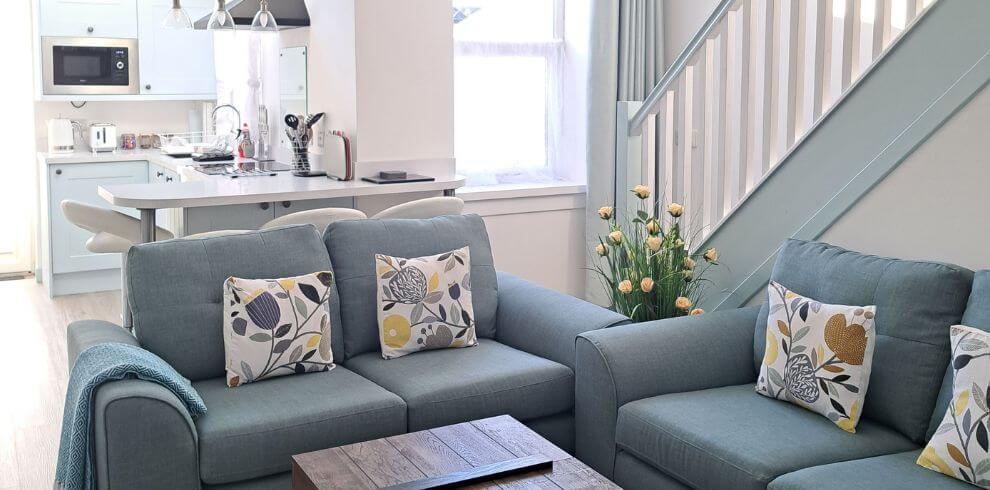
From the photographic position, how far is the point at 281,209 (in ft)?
14.9

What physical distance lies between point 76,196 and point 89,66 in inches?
34.8

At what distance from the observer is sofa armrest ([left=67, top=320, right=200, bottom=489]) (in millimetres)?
2594

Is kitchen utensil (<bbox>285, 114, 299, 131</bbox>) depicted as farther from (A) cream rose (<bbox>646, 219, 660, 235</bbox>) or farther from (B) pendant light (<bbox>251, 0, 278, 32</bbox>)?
(A) cream rose (<bbox>646, 219, 660, 235</bbox>)

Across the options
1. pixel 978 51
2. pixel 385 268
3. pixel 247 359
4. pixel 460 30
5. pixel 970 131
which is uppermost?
pixel 460 30

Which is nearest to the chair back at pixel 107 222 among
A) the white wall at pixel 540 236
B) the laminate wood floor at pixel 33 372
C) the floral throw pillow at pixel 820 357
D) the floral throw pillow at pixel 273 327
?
the laminate wood floor at pixel 33 372

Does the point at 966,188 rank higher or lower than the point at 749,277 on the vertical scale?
higher

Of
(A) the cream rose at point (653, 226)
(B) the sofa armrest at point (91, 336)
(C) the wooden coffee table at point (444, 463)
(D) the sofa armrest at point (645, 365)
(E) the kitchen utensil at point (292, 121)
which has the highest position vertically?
(E) the kitchen utensil at point (292, 121)

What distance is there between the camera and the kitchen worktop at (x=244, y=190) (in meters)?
4.10

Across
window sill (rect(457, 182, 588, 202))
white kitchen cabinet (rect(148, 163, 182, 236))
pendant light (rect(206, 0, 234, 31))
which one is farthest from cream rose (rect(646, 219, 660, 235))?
pendant light (rect(206, 0, 234, 31))

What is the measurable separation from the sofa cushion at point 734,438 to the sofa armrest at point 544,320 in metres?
0.45

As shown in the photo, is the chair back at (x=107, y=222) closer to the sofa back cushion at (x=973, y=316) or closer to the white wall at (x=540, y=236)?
the white wall at (x=540, y=236)

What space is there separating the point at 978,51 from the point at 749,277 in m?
1.22

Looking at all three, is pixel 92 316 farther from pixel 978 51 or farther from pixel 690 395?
pixel 978 51

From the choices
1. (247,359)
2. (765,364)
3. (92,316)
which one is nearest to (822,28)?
(765,364)
